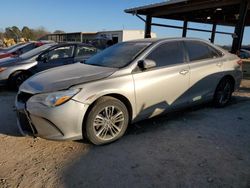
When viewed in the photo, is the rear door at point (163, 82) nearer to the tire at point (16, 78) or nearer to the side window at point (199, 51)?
the side window at point (199, 51)

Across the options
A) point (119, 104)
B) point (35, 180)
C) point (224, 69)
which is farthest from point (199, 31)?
point (35, 180)

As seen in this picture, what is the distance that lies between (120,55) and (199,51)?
1.64m

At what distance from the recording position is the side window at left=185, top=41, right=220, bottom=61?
4594mm

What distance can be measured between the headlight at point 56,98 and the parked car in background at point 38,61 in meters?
4.14

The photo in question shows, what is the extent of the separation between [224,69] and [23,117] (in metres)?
4.04

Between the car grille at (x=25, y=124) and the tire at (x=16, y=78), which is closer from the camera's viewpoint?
the car grille at (x=25, y=124)

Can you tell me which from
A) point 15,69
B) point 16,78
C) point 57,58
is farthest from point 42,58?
point 16,78

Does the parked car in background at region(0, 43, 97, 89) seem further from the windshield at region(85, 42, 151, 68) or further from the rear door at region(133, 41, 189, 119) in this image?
the rear door at region(133, 41, 189, 119)

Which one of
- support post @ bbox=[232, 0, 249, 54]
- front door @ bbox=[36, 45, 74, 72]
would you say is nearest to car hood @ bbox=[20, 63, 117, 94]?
front door @ bbox=[36, 45, 74, 72]

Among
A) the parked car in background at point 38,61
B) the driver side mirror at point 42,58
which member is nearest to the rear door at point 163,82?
the parked car in background at point 38,61

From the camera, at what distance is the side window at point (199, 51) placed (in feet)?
15.1

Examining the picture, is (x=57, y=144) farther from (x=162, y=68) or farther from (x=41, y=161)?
(x=162, y=68)

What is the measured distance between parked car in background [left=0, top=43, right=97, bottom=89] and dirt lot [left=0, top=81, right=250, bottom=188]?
2.77 metres

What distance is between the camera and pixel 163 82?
4.02 metres
